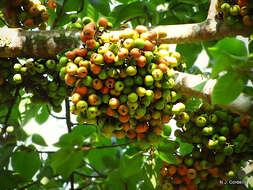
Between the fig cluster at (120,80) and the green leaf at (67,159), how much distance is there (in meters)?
0.27

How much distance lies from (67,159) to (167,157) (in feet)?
2.79

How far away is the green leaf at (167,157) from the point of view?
218 centimetres

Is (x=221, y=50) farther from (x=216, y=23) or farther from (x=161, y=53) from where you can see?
(x=216, y=23)

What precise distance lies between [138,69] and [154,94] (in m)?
0.20

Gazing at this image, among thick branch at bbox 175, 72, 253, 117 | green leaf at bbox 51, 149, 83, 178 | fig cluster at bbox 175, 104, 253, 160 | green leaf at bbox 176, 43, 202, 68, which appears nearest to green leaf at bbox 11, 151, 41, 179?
green leaf at bbox 51, 149, 83, 178

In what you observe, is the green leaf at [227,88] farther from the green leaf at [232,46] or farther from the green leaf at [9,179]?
the green leaf at [9,179]

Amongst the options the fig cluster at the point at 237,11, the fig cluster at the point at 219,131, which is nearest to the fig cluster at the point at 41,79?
the fig cluster at the point at 219,131

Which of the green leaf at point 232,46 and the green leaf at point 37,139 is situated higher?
the green leaf at point 232,46

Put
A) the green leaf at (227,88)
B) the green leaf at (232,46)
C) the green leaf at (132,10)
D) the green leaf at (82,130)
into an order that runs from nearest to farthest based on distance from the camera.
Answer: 1. the green leaf at (232,46)
2. the green leaf at (227,88)
3. the green leaf at (82,130)
4. the green leaf at (132,10)

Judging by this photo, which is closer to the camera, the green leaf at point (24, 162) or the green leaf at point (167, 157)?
the green leaf at point (167, 157)

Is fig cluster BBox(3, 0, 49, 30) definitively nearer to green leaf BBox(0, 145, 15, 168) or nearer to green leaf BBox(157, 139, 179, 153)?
green leaf BBox(0, 145, 15, 168)

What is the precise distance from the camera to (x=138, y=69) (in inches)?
73.5

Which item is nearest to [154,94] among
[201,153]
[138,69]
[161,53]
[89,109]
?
[138,69]

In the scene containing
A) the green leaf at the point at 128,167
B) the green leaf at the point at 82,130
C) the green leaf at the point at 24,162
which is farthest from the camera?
the green leaf at the point at 24,162
